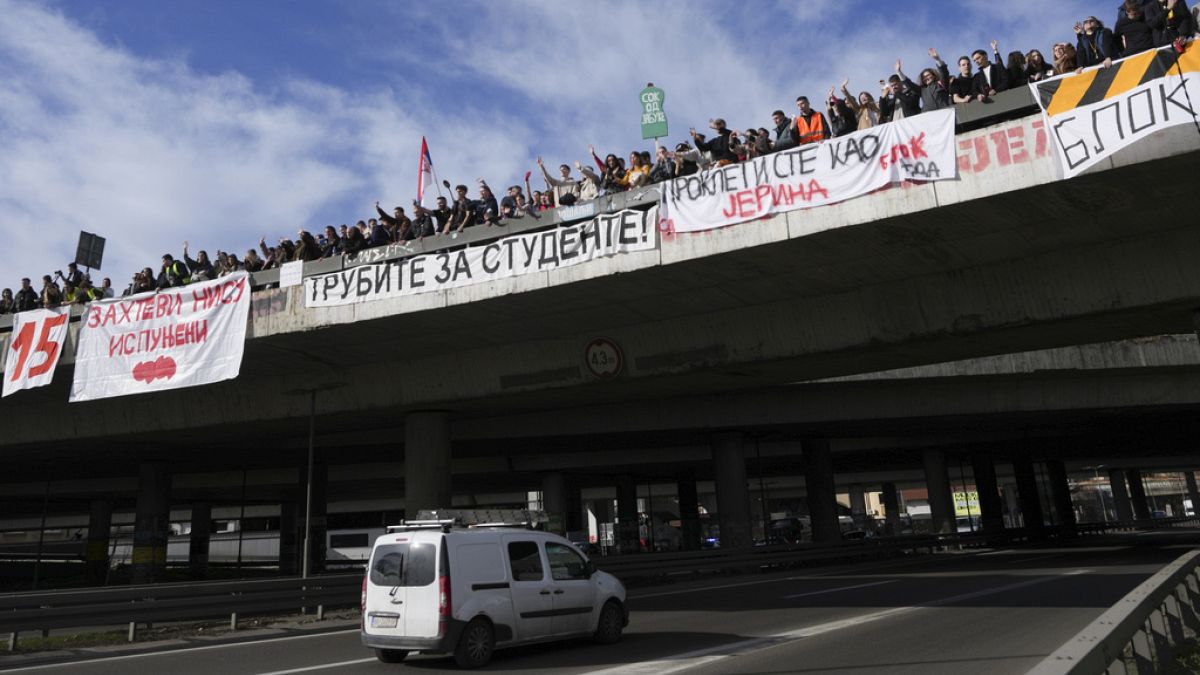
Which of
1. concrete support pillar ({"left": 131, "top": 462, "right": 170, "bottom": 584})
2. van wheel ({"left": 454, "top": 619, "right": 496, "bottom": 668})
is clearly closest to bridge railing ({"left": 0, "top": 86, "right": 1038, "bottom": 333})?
van wheel ({"left": 454, "top": 619, "right": 496, "bottom": 668})

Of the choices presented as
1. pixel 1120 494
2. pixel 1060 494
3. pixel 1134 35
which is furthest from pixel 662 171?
pixel 1120 494

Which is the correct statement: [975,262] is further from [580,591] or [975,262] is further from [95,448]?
[95,448]

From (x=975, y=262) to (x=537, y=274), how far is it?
7.63m

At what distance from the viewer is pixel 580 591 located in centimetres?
1091

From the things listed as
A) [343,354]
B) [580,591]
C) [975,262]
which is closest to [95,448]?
[343,354]

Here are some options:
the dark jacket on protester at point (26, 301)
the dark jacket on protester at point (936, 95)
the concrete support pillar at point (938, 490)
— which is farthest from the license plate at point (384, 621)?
the concrete support pillar at point (938, 490)

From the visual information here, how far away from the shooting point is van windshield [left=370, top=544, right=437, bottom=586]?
983cm

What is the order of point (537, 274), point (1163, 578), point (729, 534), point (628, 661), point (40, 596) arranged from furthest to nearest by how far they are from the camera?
1. point (729, 534)
2. point (537, 274)
3. point (40, 596)
4. point (628, 661)
5. point (1163, 578)

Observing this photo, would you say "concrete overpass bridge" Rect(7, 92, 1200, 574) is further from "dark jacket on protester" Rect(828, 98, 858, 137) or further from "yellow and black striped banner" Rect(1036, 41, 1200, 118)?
"dark jacket on protester" Rect(828, 98, 858, 137)

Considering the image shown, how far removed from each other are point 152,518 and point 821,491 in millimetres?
26644

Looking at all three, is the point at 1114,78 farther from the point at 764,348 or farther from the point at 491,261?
the point at 491,261

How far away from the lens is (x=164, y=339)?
19.1 m

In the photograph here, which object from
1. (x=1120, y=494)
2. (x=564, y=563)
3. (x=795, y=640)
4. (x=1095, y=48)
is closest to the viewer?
(x=795, y=640)

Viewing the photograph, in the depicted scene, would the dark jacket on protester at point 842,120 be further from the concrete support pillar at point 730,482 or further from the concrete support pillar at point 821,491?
the concrete support pillar at point 821,491
